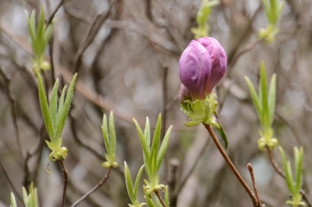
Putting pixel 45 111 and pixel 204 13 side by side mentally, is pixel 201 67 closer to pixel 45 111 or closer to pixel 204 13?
pixel 45 111

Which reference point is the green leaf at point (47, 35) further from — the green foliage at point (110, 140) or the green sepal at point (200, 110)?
the green sepal at point (200, 110)

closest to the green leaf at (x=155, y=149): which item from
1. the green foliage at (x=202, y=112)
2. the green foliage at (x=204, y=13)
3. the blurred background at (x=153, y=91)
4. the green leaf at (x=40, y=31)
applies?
the green foliage at (x=202, y=112)

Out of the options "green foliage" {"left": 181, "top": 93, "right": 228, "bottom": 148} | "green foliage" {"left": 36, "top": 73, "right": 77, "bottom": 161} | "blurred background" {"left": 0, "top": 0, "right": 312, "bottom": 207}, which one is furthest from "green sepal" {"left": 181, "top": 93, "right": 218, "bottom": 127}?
"blurred background" {"left": 0, "top": 0, "right": 312, "bottom": 207}

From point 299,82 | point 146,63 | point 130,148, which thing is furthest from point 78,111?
point 299,82

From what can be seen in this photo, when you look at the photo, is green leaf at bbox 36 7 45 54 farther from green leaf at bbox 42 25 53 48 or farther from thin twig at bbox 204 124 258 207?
thin twig at bbox 204 124 258 207

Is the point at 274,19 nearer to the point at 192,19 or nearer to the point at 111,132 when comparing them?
the point at 111,132

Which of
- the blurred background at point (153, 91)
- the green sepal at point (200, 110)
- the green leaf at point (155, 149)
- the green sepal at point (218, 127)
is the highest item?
the green sepal at point (200, 110)

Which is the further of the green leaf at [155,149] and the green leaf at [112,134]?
the green leaf at [112,134]
